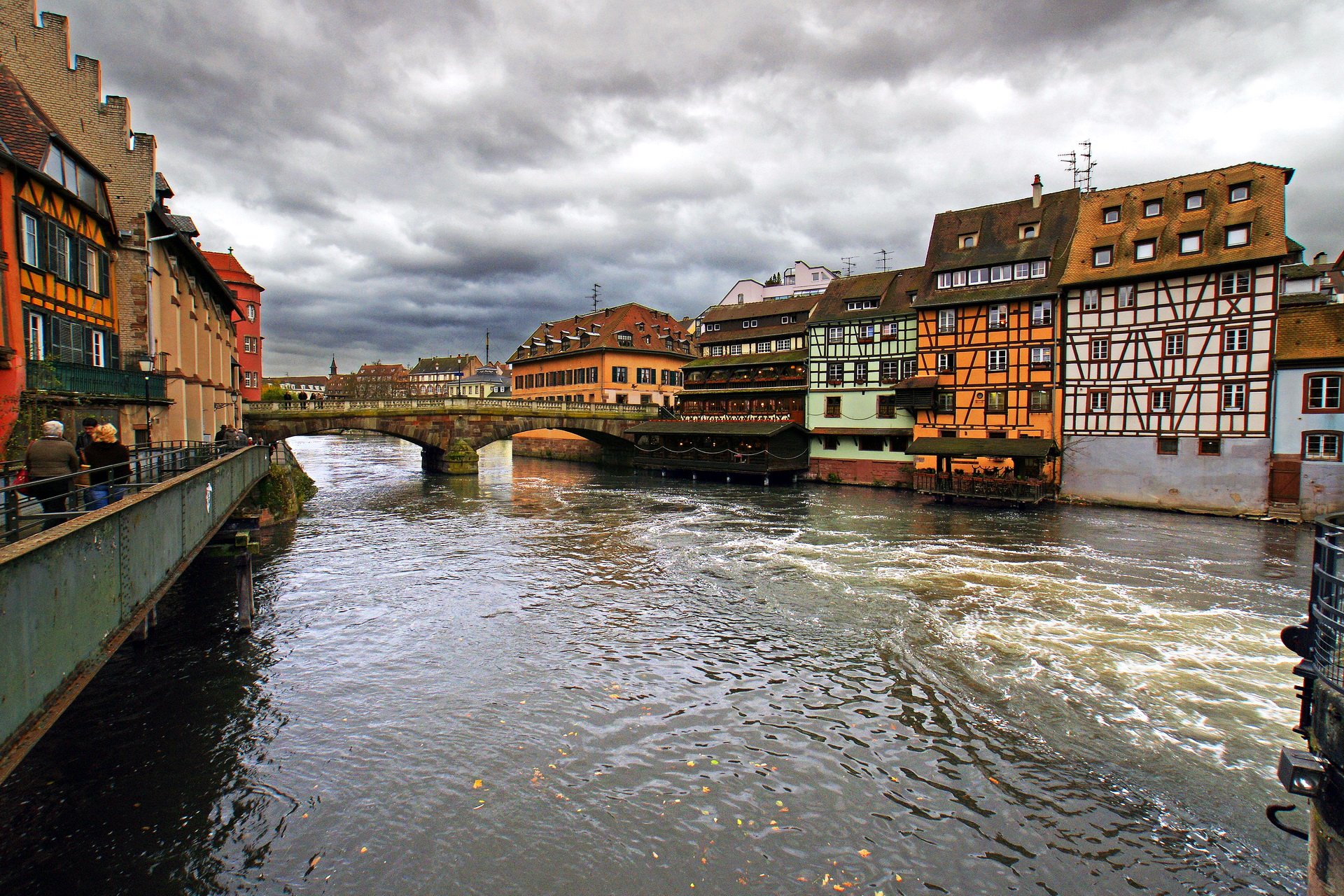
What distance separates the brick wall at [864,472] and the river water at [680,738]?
20770mm

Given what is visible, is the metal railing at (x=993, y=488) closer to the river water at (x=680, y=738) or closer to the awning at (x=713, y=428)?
the awning at (x=713, y=428)

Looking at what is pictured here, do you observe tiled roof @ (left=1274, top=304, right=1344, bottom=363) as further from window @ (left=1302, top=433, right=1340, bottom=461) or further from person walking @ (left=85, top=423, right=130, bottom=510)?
person walking @ (left=85, top=423, right=130, bottom=510)

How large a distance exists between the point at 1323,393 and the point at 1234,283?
5.81 m

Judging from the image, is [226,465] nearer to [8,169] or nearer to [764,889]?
[8,169]

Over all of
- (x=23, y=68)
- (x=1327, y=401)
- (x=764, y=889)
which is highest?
(x=23, y=68)

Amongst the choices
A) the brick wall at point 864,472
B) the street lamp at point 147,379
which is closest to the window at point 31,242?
the street lamp at point 147,379

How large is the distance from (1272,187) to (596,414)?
4325 cm

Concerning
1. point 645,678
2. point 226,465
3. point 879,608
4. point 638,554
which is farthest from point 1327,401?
point 226,465

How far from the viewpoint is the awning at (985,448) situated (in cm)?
3356

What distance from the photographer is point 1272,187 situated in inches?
1145

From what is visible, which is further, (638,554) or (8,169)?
(638,554)

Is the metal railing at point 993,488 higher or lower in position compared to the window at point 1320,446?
lower

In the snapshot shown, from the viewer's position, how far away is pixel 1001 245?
38.0 meters

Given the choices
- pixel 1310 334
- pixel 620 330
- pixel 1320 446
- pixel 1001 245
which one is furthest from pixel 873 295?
pixel 620 330
